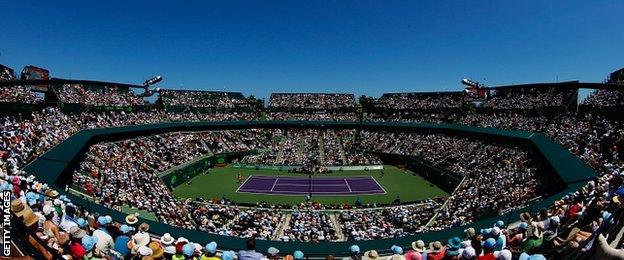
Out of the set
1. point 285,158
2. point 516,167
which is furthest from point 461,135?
point 285,158

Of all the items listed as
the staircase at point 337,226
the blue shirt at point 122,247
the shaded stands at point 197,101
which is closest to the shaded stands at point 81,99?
the shaded stands at point 197,101

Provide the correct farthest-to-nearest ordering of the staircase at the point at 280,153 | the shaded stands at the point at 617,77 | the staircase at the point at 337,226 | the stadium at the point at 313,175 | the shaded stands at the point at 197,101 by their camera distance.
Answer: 1. the shaded stands at the point at 197,101
2. the staircase at the point at 280,153
3. the shaded stands at the point at 617,77
4. the staircase at the point at 337,226
5. the stadium at the point at 313,175

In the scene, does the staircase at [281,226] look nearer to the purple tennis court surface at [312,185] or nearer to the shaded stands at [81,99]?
the purple tennis court surface at [312,185]

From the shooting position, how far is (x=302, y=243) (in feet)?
32.6

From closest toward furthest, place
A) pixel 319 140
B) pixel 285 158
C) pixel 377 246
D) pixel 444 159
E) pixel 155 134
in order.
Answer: pixel 377 246 < pixel 444 159 < pixel 155 134 < pixel 285 158 < pixel 319 140

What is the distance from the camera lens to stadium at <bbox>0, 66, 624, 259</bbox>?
7586 millimetres

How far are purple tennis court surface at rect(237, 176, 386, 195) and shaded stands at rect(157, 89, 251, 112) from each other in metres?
27.4

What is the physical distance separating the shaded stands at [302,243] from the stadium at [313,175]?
0.29ft

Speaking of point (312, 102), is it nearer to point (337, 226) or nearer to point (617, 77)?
point (617, 77)

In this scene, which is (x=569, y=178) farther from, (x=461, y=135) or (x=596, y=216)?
(x=461, y=135)

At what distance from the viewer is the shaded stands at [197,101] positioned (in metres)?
61.9

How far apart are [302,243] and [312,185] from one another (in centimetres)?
2722

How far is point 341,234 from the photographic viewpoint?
2241cm

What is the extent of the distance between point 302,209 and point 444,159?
1986cm
